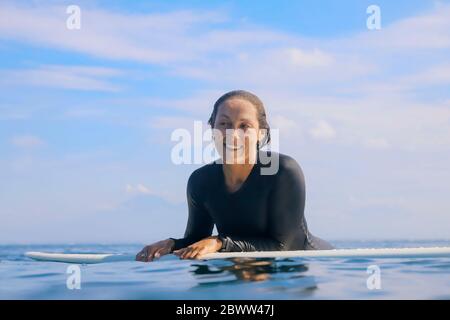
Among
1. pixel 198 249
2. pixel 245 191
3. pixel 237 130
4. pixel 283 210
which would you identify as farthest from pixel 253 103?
pixel 198 249

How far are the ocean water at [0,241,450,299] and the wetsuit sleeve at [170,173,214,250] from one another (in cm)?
48

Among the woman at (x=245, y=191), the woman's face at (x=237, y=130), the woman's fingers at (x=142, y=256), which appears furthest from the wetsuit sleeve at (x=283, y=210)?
the woman's fingers at (x=142, y=256)

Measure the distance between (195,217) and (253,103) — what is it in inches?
56.6

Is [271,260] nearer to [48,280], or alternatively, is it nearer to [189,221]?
[189,221]

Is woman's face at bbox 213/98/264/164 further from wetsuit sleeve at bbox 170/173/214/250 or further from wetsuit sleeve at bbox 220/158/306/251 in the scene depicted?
wetsuit sleeve at bbox 170/173/214/250

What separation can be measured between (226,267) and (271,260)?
0.55m

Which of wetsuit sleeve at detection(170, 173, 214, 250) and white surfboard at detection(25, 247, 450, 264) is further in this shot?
wetsuit sleeve at detection(170, 173, 214, 250)

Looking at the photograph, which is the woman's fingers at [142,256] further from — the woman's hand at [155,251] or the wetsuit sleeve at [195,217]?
the wetsuit sleeve at [195,217]

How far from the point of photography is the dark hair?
661cm

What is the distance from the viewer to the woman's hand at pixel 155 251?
6.37m

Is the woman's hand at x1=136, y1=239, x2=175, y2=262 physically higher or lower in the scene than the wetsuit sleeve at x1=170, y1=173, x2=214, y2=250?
lower

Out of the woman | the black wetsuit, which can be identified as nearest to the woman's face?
the woman

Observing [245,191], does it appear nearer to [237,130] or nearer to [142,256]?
[237,130]
